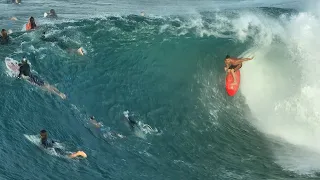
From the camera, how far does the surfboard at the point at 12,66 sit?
22614mm

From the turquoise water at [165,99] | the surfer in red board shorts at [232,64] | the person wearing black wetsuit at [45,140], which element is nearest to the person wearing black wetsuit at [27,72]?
the turquoise water at [165,99]

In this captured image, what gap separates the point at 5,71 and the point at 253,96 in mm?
13786

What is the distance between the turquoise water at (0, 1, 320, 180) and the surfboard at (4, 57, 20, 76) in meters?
0.41

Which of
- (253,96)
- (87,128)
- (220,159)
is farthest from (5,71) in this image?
(253,96)

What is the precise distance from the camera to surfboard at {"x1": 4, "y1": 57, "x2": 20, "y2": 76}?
22.6 m

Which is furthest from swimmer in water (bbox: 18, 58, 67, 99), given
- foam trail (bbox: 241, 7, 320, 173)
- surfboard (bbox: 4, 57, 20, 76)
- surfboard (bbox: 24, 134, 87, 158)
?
foam trail (bbox: 241, 7, 320, 173)

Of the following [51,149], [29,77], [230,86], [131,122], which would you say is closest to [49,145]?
[51,149]

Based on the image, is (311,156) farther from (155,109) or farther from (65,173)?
(65,173)

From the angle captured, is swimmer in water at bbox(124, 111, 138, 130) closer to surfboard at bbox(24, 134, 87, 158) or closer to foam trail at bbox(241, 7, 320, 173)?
surfboard at bbox(24, 134, 87, 158)

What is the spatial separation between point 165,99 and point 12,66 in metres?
8.34

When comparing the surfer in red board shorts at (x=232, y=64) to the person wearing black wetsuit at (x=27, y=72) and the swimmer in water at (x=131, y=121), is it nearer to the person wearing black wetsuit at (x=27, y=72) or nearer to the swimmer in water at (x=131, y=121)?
the swimmer in water at (x=131, y=121)

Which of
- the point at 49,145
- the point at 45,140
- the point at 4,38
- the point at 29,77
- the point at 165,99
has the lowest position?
the point at 49,145

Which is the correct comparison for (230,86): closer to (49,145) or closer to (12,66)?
(49,145)

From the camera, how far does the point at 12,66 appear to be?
23109 millimetres
